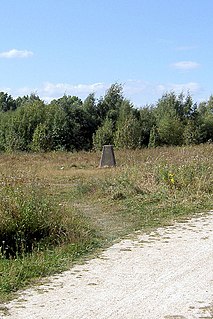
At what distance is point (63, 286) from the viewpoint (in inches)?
215

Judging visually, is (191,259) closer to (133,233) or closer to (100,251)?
(100,251)

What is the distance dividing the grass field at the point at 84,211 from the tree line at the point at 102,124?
22.6 m

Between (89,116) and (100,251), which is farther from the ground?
(89,116)

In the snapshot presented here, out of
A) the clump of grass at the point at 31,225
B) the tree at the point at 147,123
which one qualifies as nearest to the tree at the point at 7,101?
the tree at the point at 147,123

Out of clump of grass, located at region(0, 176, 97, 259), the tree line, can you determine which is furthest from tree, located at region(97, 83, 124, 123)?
clump of grass, located at region(0, 176, 97, 259)

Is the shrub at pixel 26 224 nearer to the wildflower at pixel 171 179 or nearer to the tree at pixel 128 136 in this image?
the wildflower at pixel 171 179

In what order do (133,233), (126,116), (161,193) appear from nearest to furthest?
(133,233) < (161,193) < (126,116)

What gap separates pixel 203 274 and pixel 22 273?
6.94 feet

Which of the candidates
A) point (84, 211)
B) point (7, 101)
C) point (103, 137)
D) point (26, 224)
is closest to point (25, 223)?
point (26, 224)

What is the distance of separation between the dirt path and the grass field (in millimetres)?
358

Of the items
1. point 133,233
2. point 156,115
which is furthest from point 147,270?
point 156,115

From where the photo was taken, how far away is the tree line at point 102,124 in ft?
125

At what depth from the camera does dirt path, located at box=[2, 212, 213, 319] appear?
185 inches

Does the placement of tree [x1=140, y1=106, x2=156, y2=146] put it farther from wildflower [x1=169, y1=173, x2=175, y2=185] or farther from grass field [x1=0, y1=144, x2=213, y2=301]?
wildflower [x1=169, y1=173, x2=175, y2=185]
